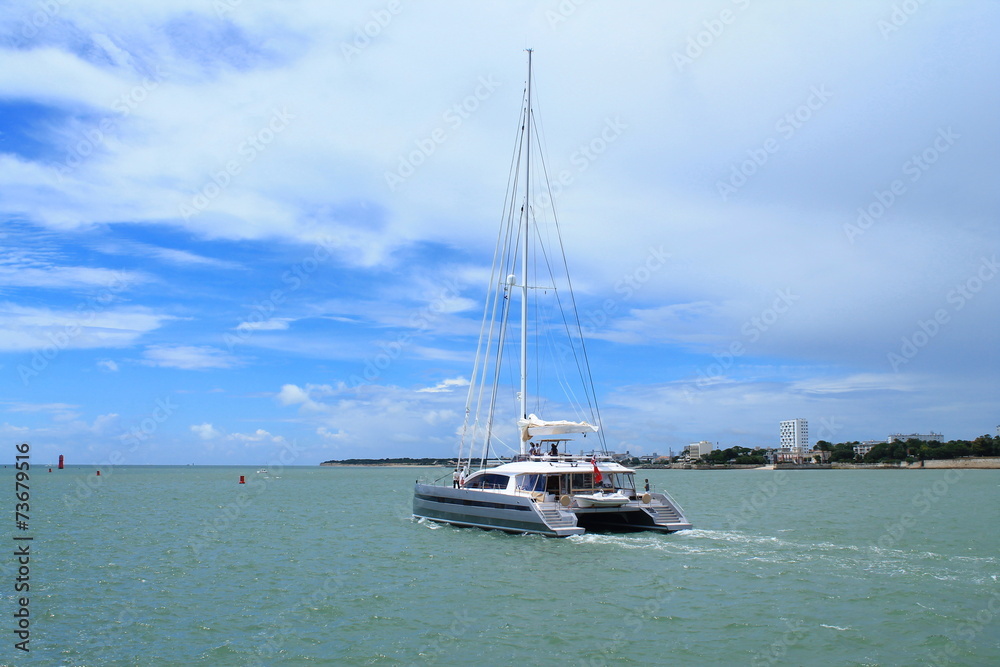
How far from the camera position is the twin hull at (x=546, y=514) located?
86.5ft

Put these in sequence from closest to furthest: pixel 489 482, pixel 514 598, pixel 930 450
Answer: pixel 514 598
pixel 489 482
pixel 930 450

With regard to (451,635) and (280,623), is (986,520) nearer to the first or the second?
(451,635)

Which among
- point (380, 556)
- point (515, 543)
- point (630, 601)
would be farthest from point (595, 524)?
point (630, 601)

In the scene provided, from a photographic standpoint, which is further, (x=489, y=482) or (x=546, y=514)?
(x=489, y=482)

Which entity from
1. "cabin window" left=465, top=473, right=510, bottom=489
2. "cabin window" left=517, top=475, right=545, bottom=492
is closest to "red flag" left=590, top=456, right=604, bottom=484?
"cabin window" left=517, top=475, right=545, bottom=492

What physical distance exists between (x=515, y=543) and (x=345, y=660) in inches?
522

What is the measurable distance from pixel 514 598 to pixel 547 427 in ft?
45.1

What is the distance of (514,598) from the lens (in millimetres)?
17719

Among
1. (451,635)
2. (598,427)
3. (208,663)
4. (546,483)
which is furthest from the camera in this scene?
(598,427)

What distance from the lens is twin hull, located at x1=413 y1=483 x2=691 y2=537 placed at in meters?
26.4

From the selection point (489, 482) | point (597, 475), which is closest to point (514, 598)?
point (597, 475)

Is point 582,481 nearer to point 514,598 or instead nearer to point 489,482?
point 489,482

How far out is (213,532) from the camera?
33094 millimetres

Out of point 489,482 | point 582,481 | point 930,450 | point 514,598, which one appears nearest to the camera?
point 514,598
